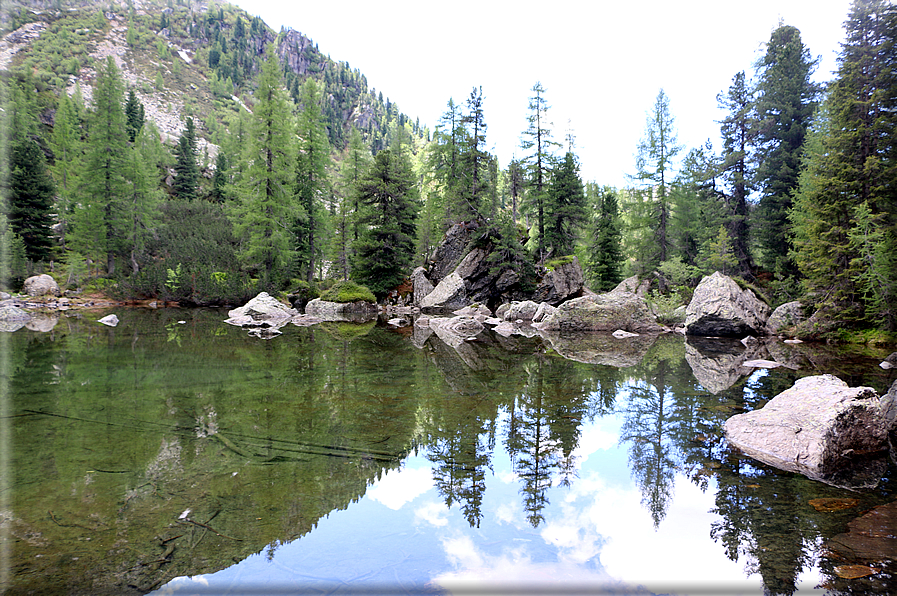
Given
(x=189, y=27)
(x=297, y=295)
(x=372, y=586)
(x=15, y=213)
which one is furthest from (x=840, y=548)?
(x=189, y=27)

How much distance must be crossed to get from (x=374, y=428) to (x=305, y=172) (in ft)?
105

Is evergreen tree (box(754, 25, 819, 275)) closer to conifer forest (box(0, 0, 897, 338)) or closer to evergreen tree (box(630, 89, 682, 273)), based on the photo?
conifer forest (box(0, 0, 897, 338))

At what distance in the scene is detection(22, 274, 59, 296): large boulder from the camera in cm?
2748

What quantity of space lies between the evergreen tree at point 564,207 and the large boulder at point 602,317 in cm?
1181

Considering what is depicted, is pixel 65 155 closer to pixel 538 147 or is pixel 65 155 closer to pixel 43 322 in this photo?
pixel 43 322

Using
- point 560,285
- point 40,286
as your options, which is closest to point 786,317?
point 560,285

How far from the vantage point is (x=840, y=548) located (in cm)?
316

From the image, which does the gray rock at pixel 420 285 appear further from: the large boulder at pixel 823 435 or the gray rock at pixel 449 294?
the large boulder at pixel 823 435

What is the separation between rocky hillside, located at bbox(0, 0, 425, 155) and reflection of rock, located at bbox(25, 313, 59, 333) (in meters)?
64.0

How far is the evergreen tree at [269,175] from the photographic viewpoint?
2828cm

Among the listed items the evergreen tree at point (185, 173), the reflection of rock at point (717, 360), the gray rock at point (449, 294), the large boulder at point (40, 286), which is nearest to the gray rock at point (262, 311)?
the gray rock at point (449, 294)

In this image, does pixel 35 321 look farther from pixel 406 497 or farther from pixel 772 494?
pixel 772 494

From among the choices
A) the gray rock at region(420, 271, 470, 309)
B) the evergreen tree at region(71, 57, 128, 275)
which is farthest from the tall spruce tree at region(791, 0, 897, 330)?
the evergreen tree at region(71, 57, 128, 275)

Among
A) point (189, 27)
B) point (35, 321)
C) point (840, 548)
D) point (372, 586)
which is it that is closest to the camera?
point (372, 586)
